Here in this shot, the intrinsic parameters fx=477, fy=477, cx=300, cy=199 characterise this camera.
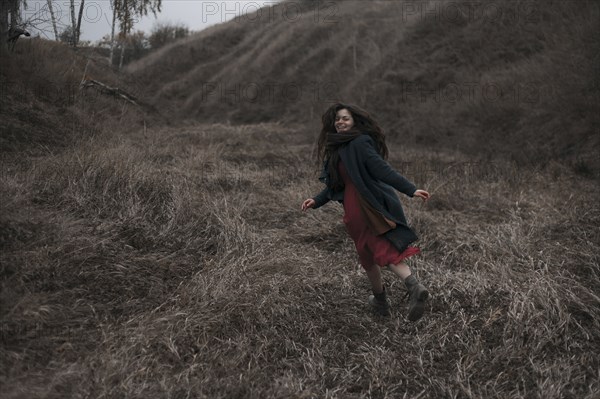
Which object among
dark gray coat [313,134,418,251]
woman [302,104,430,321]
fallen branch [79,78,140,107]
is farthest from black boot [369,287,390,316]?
fallen branch [79,78,140,107]

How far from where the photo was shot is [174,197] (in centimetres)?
480

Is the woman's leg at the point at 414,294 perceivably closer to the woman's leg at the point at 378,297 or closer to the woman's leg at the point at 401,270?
the woman's leg at the point at 401,270

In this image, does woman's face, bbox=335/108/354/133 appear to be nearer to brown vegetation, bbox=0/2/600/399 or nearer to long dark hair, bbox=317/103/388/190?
long dark hair, bbox=317/103/388/190

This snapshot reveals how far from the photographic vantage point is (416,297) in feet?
9.96

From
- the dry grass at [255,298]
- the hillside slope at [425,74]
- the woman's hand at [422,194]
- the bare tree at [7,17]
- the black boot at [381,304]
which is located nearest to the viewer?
the dry grass at [255,298]

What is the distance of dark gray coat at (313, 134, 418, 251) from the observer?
3.14 m

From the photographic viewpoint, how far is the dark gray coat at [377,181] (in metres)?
3.14

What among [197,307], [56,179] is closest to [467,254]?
[197,307]

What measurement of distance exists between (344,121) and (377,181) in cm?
49

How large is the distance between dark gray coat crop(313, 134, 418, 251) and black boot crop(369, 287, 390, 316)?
1.62ft

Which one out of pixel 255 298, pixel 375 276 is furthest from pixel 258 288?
pixel 375 276

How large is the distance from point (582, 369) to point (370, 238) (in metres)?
1.46

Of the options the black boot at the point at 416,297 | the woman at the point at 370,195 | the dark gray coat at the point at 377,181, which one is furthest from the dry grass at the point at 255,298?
the dark gray coat at the point at 377,181

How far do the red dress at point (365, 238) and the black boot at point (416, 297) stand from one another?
168 mm
